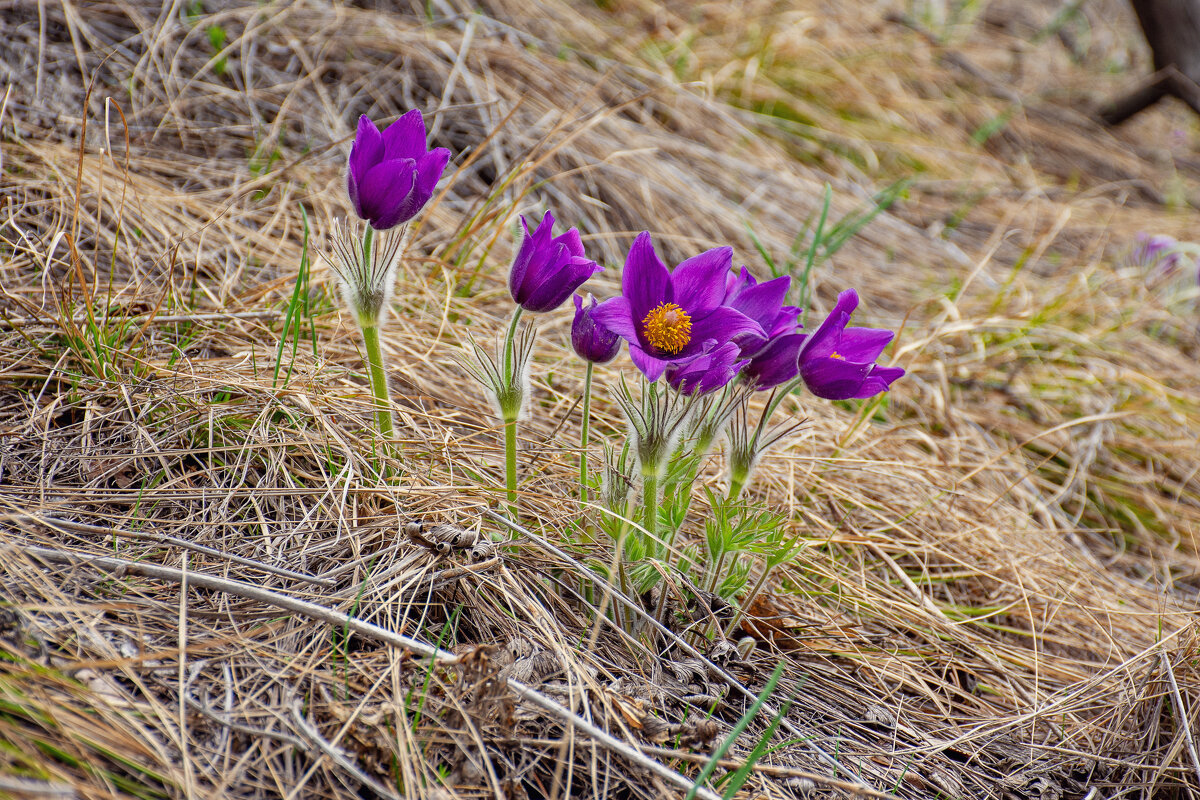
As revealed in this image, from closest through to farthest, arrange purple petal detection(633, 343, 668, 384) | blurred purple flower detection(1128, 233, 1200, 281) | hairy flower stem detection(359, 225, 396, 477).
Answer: purple petal detection(633, 343, 668, 384) < hairy flower stem detection(359, 225, 396, 477) < blurred purple flower detection(1128, 233, 1200, 281)

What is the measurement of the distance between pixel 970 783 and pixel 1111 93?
18.1ft

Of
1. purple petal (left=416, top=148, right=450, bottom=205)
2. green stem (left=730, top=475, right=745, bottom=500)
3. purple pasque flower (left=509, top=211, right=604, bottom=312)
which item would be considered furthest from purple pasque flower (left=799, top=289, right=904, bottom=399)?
purple petal (left=416, top=148, right=450, bottom=205)

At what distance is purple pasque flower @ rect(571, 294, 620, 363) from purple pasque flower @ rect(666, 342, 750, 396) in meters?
0.14

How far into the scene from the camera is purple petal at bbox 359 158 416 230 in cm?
138

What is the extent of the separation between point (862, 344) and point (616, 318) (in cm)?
47

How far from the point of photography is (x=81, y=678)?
3.89ft

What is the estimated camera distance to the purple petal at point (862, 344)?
1.47 meters

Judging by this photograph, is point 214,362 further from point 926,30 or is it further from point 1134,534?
point 926,30

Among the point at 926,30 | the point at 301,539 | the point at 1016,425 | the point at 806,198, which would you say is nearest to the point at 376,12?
the point at 806,198

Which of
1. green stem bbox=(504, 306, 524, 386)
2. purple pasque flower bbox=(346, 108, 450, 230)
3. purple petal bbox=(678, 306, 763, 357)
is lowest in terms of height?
green stem bbox=(504, 306, 524, 386)

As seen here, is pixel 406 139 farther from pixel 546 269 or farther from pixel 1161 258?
pixel 1161 258

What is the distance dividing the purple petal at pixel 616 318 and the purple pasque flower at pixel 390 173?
1.23 ft

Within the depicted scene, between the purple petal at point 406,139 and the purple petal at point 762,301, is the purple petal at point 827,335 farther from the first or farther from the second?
the purple petal at point 406,139

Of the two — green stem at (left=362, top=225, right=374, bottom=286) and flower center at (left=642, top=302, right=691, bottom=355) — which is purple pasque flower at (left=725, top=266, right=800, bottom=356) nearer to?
flower center at (left=642, top=302, right=691, bottom=355)
